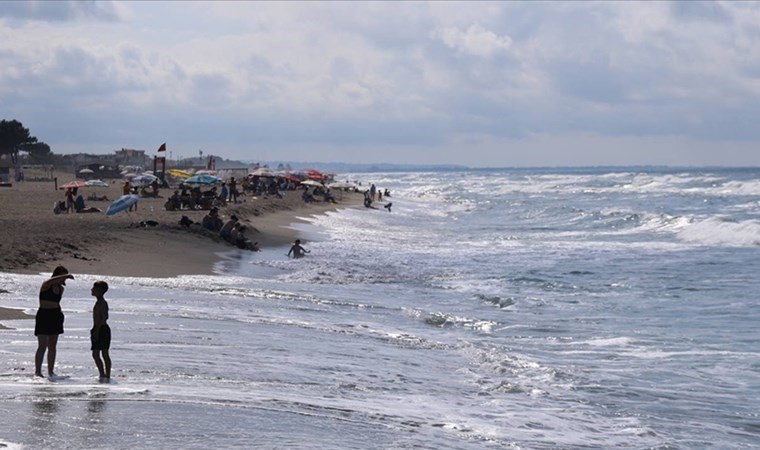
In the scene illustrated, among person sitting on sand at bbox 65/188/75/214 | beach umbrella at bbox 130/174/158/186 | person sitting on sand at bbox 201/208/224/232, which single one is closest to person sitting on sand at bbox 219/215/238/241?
person sitting on sand at bbox 201/208/224/232

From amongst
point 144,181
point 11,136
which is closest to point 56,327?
point 144,181

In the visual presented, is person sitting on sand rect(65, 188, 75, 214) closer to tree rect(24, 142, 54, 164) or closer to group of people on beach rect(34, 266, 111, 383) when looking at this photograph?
group of people on beach rect(34, 266, 111, 383)

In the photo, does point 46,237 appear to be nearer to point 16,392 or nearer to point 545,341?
point 545,341

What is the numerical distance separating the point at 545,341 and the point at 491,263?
14.4 m

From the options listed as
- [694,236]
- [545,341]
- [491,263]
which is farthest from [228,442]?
[694,236]

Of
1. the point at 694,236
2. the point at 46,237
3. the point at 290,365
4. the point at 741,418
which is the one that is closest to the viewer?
the point at 741,418

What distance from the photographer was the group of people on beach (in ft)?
37.1

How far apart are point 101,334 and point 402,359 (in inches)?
196

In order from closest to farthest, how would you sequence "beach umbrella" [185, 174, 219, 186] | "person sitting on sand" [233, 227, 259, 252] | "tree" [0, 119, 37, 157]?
"person sitting on sand" [233, 227, 259, 252], "beach umbrella" [185, 174, 219, 186], "tree" [0, 119, 37, 157]

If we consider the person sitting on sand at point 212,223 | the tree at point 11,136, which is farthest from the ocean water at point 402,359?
the tree at point 11,136

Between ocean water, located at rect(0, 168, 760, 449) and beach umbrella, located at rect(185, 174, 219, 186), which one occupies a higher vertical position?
beach umbrella, located at rect(185, 174, 219, 186)

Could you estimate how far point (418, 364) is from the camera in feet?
48.7

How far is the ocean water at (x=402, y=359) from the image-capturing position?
10.3 meters

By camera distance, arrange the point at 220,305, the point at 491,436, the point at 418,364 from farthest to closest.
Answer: the point at 220,305 → the point at 418,364 → the point at 491,436
